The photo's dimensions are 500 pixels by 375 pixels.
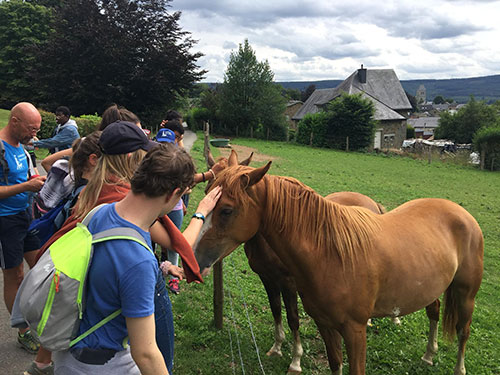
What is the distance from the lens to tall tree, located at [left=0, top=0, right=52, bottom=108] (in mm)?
30859

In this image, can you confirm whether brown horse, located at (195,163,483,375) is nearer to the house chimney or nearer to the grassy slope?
the grassy slope

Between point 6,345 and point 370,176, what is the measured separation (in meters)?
17.3

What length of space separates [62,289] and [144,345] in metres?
0.40

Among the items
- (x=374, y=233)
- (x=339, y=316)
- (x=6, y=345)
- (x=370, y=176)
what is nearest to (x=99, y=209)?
(x=339, y=316)

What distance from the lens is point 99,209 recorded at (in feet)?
5.10

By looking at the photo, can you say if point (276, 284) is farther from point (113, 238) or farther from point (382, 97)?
point (382, 97)

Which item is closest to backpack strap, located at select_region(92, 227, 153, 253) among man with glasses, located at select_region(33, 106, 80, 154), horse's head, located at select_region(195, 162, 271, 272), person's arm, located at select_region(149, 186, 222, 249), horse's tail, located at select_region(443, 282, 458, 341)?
person's arm, located at select_region(149, 186, 222, 249)

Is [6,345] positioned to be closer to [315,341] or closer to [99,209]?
[99,209]

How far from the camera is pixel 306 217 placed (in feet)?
8.68

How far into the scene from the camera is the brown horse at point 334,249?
2.53m

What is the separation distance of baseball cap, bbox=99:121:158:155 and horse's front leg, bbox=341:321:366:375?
209 centimetres

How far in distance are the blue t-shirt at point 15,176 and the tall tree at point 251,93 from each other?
1389 inches

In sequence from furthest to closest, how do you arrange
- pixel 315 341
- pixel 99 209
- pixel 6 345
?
pixel 315 341, pixel 6 345, pixel 99 209

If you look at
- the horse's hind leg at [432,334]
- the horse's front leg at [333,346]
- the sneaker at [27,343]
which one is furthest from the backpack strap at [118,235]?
the horse's hind leg at [432,334]
